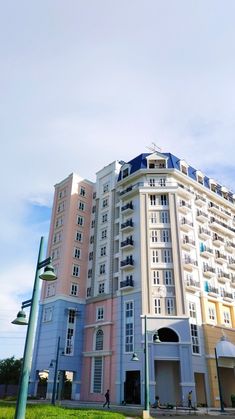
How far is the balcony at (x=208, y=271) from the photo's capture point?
45.2 meters

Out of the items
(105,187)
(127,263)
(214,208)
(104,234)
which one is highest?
(105,187)

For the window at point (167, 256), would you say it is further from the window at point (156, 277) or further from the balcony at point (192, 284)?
the balcony at point (192, 284)

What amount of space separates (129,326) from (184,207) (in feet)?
58.5

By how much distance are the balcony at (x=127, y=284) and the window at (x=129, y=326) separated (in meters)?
1.82

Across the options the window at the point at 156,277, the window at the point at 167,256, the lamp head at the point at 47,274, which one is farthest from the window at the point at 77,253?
the lamp head at the point at 47,274

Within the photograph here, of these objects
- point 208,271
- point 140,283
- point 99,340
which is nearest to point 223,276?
point 208,271

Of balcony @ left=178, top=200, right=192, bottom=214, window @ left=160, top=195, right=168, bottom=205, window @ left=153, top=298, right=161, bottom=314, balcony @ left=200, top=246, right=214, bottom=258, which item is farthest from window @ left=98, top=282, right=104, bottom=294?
balcony @ left=178, top=200, right=192, bottom=214

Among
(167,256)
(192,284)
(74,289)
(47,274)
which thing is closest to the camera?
(47,274)

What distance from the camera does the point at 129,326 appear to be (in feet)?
132

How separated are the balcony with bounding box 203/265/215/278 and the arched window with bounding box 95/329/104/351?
15.6 meters

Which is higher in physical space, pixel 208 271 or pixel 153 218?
pixel 153 218

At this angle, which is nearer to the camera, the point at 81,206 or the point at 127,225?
the point at 127,225

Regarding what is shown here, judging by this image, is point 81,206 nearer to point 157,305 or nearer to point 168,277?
point 168,277

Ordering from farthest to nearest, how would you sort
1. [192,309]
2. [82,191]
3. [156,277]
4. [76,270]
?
[82,191] < [76,270] < [156,277] < [192,309]
